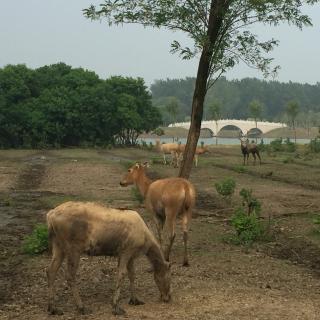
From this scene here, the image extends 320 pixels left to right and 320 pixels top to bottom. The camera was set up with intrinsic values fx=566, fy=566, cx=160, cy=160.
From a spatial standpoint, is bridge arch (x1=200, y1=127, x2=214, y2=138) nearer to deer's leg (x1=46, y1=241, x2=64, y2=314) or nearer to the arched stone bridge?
the arched stone bridge

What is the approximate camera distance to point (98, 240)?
7.65m

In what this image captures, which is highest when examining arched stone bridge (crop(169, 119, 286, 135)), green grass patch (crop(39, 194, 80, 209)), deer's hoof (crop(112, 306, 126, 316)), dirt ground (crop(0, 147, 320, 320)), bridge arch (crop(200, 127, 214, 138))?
arched stone bridge (crop(169, 119, 286, 135))

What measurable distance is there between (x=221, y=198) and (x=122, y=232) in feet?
39.7

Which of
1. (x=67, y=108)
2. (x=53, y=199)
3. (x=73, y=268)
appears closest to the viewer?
(x=73, y=268)

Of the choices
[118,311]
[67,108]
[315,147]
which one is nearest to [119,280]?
[118,311]

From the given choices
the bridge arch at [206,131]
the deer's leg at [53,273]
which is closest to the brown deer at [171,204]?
the deer's leg at [53,273]

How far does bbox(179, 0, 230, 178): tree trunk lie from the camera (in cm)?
1381

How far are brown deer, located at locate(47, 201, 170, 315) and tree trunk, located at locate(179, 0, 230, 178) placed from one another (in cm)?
683

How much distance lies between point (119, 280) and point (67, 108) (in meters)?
49.8

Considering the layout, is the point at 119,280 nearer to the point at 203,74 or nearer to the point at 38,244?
the point at 38,244

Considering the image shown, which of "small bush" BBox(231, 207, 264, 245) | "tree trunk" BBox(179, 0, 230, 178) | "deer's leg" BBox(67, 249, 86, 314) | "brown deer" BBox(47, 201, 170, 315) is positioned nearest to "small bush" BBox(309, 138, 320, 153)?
"tree trunk" BBox(179, 0, 230, 178)

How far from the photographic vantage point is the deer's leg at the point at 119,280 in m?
7.51

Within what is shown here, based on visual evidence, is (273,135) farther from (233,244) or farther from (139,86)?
(233,244)

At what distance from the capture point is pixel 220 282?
929cm
